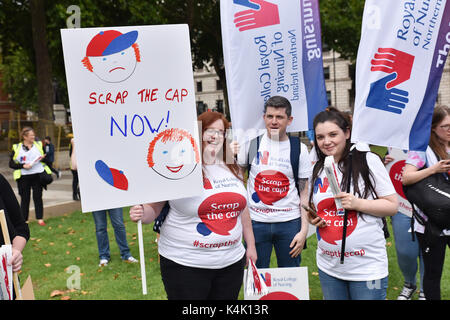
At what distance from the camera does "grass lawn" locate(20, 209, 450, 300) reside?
490cm

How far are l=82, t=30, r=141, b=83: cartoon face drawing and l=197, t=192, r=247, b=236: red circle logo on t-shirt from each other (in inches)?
33.6

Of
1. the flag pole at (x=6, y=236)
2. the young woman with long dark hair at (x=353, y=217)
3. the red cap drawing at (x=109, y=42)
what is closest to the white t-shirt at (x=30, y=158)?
the red cap drawing at (x=109, y=42)

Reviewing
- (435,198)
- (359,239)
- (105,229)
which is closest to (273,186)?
(359,239)

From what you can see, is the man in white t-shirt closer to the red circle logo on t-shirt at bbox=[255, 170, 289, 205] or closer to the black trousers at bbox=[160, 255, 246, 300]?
the red circle logo on t-shirt at bbox=[255, 170, 289, 205]

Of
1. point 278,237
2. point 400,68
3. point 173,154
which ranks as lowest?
point 278,237

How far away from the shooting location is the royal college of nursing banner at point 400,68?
302cm

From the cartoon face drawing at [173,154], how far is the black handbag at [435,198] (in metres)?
1.60

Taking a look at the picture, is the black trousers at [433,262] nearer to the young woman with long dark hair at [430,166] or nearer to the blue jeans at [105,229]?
the young woman with long dark hair at [430,166]

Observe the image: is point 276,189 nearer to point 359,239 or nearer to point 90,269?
point 359,239

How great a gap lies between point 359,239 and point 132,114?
147cm

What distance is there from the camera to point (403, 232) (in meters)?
4.28

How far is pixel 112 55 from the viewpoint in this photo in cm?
248

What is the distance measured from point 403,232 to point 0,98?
4757cm

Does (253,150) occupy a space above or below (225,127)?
below
